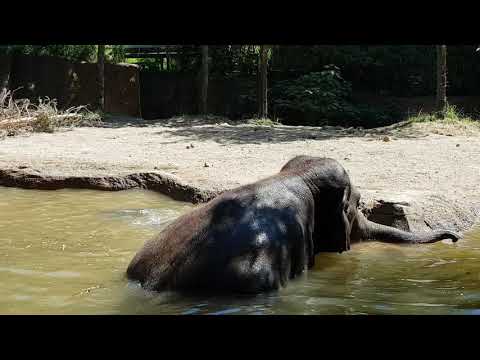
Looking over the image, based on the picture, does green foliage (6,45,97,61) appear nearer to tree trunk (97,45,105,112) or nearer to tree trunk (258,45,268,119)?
tree trunk (97,45,105,112)

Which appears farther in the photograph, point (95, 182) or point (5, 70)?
point (5, 70)

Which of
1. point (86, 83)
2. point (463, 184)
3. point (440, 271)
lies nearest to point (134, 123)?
point (86, 83)

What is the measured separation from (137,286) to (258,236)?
3.05 ft

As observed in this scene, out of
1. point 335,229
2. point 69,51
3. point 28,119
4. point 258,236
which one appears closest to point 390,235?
point 335,229

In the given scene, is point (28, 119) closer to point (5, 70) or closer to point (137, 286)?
point (5, 70)

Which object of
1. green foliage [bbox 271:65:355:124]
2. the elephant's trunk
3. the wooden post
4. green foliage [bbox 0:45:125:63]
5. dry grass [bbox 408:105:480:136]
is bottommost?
the elephant's trunk

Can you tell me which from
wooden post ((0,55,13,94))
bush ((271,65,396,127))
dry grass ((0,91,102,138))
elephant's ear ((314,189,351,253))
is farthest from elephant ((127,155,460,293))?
wooden post ((0,55,13,94))

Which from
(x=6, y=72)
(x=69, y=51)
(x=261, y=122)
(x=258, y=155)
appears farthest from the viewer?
(x=69, y=51)

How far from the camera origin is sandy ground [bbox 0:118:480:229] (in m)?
8.61

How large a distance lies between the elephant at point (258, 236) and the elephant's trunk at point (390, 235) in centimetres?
2

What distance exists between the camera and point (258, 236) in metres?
4.77

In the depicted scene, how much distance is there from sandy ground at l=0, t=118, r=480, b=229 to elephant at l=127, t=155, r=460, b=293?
1.69 metres
